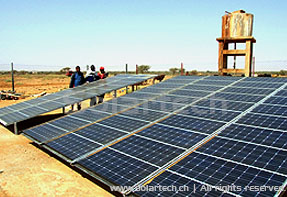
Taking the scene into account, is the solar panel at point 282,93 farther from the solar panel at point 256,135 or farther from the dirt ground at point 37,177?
the dirt ground at point 37,177

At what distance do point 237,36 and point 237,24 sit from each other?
2.37 ft

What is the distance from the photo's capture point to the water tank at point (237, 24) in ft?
45.0

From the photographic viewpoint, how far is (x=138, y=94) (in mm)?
12344

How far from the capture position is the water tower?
13680 mm

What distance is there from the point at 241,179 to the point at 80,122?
6784 millimetres

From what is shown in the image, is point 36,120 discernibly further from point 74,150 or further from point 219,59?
point 219,59

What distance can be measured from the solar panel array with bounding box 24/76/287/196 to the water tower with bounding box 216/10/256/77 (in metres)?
2.90

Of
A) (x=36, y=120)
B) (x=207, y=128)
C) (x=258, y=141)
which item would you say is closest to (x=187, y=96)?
(x=207, y=128)

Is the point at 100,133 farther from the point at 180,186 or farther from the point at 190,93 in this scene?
the point at 190,93

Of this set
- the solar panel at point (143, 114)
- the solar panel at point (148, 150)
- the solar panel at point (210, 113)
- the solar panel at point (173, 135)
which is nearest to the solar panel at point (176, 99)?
the solar panel at point (210, 113)

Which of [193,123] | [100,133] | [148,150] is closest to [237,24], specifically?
[193,123]

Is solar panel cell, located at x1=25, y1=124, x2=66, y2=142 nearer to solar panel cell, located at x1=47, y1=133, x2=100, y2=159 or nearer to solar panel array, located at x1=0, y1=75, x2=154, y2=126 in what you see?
solar panel cell, located at x1=47, y1=133, x2=100, y2=159

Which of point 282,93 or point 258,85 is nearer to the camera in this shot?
point 282,93

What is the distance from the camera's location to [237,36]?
1393 centimetres
